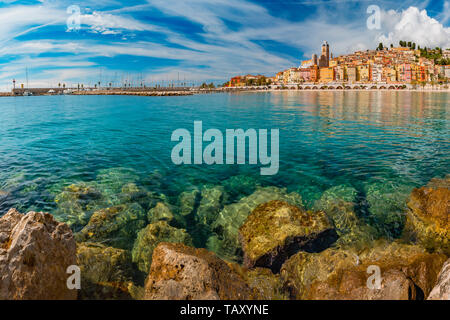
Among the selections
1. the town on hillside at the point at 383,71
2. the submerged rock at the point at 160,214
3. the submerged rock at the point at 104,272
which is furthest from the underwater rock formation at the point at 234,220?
the town on hillside at the point at 383,71

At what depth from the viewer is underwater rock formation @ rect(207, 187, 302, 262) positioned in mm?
6659

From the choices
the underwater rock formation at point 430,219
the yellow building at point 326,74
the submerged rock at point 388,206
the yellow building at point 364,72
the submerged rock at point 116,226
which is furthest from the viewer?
the yellow building at point 326,74

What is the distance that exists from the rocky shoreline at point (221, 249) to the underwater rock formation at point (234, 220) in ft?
0.10

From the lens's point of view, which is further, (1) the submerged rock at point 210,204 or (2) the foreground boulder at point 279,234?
(1) the submerged rock at point 210,204

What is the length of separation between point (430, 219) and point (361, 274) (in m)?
3.97

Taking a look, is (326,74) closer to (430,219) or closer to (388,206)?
(388,206)

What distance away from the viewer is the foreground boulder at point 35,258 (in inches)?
147

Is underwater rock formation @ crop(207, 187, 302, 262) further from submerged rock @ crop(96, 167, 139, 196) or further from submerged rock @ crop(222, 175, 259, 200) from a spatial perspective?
submerged rock @ crop(96, 167, 139, 196)

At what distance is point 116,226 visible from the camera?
7.29m

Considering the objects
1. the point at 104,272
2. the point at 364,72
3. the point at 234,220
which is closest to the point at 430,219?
the point at 234,220

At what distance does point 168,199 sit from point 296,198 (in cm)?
439

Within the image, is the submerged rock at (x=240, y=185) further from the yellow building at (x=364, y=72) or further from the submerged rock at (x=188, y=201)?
the yellow building at (x=364, y=72)
